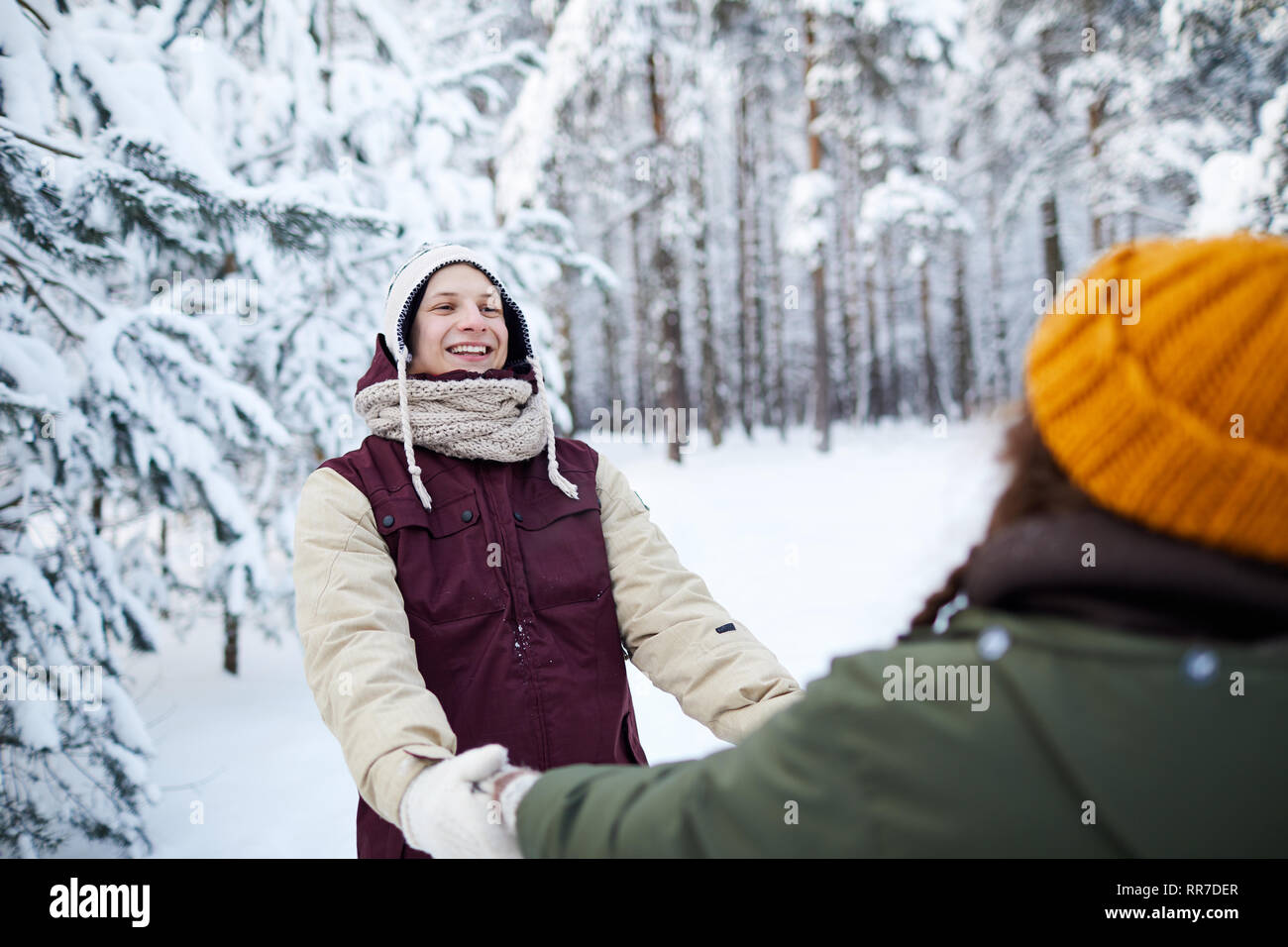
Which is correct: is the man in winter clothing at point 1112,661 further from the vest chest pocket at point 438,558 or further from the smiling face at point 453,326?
the smiling face at point 453,326

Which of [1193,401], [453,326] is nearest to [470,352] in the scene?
[453,326]

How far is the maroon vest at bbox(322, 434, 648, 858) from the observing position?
70.7 inches

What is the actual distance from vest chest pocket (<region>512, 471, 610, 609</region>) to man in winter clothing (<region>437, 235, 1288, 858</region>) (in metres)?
1.07

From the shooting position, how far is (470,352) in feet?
7.27

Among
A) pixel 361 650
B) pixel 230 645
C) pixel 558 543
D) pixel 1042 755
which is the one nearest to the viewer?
pixel 1042 755

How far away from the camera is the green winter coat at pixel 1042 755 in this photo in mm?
710

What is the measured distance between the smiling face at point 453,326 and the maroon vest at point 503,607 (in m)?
0.35

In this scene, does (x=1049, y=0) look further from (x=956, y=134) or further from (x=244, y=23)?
(x=244, y=23)

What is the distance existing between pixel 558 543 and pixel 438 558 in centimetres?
33

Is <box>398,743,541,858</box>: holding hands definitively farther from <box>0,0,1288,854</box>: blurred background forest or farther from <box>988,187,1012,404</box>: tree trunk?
<box>988,187,1012,404</box>: tree trunk

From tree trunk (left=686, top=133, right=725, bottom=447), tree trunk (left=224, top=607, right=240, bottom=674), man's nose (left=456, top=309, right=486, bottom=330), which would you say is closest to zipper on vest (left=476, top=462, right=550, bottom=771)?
man's nose (left=456, top=309, right=486, bottom=330)

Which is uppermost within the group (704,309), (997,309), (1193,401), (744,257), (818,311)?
(744,257)

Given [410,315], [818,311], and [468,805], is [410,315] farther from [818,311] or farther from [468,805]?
[818,311]
